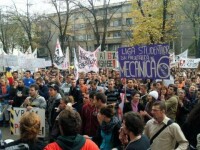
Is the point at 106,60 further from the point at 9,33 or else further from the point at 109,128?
the point at 9,33

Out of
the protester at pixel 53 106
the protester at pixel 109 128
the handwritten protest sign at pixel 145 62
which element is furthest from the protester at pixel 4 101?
the protester at pixel 109 128

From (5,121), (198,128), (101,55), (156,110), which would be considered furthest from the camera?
(101,55)

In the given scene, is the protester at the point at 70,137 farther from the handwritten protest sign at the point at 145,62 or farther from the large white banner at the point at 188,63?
the large white banner at the point at 188,63

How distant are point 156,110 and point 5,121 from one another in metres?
8.80

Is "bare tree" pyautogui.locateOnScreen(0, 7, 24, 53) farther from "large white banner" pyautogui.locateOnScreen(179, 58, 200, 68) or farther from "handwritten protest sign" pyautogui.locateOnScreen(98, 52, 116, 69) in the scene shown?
"handwritten protest sign" pyautogui.locateOnScreen(98, 52, 116, 69)

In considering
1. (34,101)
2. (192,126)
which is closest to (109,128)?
(192,126)

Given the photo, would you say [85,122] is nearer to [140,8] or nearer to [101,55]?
[101,55]

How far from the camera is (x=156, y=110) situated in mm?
5004

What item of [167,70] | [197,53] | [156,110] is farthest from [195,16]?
[156,110]

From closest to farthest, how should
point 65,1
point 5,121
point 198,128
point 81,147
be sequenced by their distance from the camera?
1. point 81,147
2. point 198,128
3. point 5,121
4. point 65,1

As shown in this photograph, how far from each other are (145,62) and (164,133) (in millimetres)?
3418

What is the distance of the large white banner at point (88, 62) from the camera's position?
1612 centimetres

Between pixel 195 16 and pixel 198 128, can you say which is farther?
pixel 195 16

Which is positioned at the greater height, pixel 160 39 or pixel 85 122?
pixel 160 39
